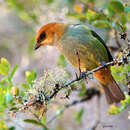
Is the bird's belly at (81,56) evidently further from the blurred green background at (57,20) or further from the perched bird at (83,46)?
the blurred green background at (57,20)

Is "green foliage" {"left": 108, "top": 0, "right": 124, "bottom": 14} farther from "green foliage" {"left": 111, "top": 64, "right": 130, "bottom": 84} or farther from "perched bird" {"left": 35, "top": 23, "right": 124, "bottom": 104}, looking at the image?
"green foliage" {"left": 111, "top": 64, "right": 130, "bottom": 84}

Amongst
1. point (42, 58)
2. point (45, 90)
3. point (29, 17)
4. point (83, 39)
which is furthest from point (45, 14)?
point (45, 90)

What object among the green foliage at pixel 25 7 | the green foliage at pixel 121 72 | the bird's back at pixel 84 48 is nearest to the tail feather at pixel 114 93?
the bird's back at pixel 84 48

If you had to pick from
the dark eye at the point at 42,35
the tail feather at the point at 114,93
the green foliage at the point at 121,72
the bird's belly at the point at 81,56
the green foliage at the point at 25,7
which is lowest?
the green foliage at the point at 121,72

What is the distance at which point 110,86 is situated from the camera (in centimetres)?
261

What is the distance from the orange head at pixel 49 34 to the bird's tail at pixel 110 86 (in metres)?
0.51

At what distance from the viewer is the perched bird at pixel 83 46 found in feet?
7.72

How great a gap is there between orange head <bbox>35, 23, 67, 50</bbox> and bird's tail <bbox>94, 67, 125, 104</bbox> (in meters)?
0.51

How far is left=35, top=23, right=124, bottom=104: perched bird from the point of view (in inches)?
92.7

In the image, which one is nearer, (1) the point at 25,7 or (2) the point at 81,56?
(2) the point at 81,56

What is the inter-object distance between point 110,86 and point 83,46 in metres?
0.53

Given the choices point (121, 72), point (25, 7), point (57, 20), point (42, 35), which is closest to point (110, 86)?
point (121, 72)

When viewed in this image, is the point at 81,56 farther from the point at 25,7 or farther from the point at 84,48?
the point at 25,7

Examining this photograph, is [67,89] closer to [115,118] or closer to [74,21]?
[115,118]
